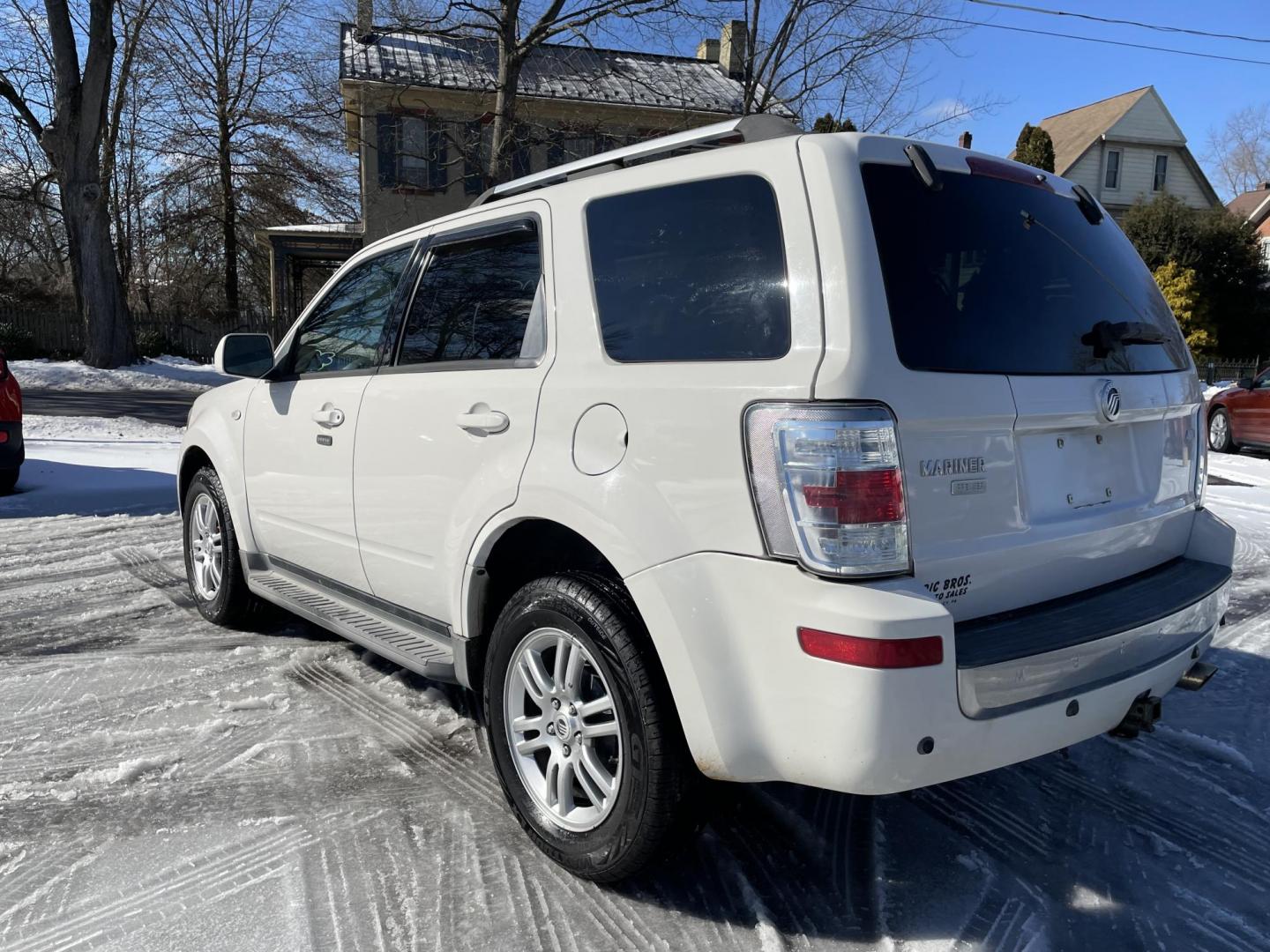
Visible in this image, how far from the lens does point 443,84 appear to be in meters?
24.8

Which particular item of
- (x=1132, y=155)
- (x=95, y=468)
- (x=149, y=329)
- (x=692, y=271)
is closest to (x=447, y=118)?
(x=149, y=329)

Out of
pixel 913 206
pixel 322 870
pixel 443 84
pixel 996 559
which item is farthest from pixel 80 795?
pixel 443 84

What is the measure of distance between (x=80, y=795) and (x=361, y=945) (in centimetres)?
136

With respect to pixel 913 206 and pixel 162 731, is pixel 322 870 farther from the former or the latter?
pixel 913 206

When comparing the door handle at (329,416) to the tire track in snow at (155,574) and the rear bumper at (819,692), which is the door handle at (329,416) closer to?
the rear bumper at (819,692)

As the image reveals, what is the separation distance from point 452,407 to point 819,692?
5.20 feet

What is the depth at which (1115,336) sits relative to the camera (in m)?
2.80

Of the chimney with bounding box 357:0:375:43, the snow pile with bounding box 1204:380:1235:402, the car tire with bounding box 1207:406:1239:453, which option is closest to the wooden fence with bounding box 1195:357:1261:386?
the snow pile with bounding box 1204:380:1235:402

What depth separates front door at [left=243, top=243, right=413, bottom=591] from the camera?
3.72 meters

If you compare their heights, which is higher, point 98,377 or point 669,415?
point 669,415

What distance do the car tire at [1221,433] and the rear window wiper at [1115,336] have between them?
12434 millimetres

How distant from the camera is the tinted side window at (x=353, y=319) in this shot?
3764 millimetres

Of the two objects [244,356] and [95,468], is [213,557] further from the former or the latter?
[95,468]

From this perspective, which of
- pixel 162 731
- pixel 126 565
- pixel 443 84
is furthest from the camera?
pixel 443 84
